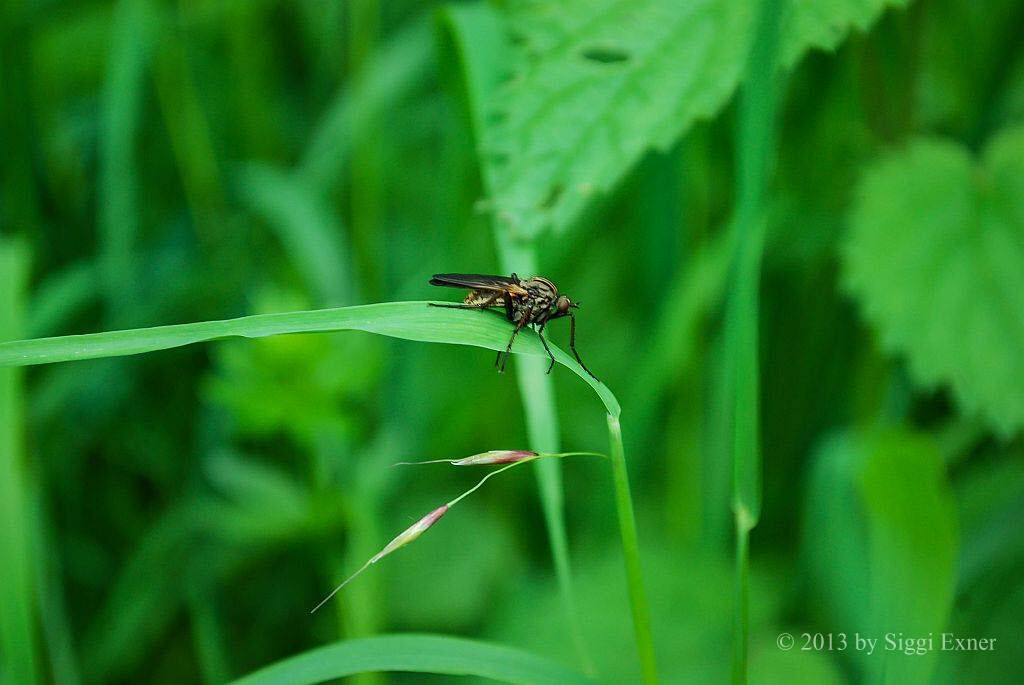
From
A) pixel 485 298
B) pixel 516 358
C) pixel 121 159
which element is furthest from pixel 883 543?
pixel 121 159

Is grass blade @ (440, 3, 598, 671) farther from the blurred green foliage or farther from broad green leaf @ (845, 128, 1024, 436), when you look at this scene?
broad green leaf @ (845, 128, 1024, 436)

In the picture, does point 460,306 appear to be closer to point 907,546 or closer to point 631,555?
point 631,555

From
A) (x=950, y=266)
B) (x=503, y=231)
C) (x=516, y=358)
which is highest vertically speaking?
(x=503, y=231)

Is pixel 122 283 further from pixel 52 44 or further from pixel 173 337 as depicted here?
pixel 173 337

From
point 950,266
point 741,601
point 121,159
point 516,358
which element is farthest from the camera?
point 121,159

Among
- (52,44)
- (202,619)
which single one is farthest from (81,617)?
(52,44)

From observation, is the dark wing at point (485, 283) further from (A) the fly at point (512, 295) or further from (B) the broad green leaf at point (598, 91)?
(B) the broad green leaf at point (598, 91)

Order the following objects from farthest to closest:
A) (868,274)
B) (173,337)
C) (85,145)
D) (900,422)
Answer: (85,145) → (900,422) → (868,274) → (173,337)
